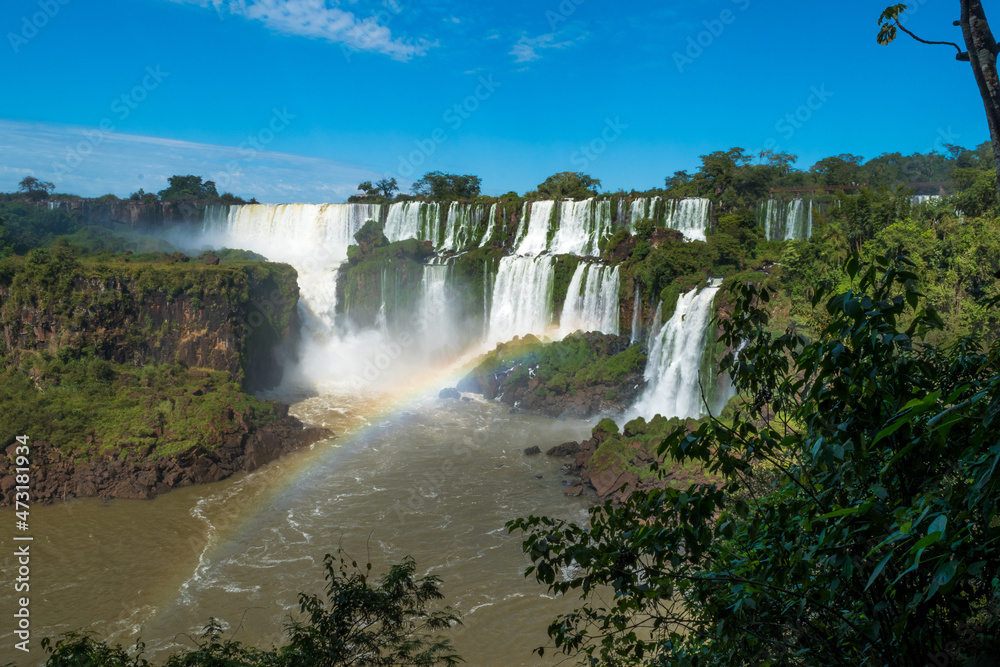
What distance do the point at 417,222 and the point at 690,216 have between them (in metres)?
15.6

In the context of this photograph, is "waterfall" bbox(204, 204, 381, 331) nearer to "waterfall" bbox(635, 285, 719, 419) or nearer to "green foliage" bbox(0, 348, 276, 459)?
"green foliage" bbox(0, 348, 276, 459)

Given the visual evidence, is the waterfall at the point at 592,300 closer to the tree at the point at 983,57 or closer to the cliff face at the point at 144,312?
the cliff face at the point at 144,312

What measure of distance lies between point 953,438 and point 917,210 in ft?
78.9

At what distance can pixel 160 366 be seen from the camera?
20719 millimetres

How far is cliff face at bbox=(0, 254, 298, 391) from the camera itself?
19391mm

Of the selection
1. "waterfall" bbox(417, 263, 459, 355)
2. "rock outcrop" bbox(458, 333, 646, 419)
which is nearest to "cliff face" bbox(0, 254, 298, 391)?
"waterfall" bbox(417, 263, 459, 355)

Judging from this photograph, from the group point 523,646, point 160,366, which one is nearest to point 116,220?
point 160,366

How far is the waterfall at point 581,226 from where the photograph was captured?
31453 millimetres

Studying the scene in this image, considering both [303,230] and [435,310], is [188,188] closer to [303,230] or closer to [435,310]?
[303,230]

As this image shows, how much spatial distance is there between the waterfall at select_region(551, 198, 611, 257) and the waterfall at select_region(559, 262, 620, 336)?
4.78 m

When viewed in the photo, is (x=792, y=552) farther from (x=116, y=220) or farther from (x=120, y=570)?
(x=116, y=220)

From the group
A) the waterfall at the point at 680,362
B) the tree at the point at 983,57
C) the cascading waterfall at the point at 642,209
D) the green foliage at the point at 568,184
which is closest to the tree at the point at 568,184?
the green foliage at the point at 568,184

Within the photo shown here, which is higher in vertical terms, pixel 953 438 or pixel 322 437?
pixel 953 438

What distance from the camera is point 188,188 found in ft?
160
